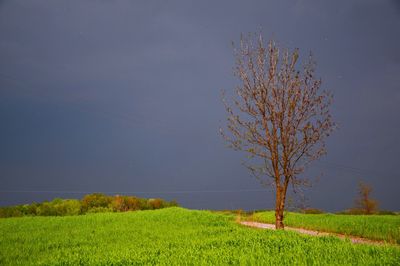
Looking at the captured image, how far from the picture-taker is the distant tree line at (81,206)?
4469 centimetres

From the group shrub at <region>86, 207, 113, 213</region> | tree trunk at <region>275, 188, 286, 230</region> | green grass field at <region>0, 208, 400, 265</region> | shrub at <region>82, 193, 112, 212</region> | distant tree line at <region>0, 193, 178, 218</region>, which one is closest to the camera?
green grass field at <region>0, 208, 400, 265</region>

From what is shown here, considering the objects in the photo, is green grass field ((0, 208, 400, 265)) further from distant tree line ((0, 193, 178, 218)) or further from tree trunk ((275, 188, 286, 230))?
distant tree line ((0, 193, 178, 218))

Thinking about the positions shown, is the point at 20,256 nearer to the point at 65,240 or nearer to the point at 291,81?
the point at 65,240

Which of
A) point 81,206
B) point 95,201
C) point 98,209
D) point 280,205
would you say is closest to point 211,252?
point 280,205

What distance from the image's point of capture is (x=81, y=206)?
49.8 metres

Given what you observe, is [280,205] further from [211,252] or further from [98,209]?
[98,209]

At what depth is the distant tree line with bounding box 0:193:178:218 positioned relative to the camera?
44688 mm

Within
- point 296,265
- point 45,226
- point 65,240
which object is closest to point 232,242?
point 296,265

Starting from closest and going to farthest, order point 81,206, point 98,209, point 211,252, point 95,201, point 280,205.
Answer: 1. point 211,252
2. point 280,205
3. point 98,209
4. point 81,206
5. point 95,201

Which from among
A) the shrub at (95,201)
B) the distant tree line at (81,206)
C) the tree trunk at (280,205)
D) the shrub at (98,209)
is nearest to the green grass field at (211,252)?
the tree trunk at (280,205)

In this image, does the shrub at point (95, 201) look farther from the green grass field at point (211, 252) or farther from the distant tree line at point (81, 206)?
the green grass field at point (211, 252)

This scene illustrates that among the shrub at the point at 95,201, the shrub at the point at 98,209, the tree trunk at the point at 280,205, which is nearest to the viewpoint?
the tree trunk at the point at 280,205

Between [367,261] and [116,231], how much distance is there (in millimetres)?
15173

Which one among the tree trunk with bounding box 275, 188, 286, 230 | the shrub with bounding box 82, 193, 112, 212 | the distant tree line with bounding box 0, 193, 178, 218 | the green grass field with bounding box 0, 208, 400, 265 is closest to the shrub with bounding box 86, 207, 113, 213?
the distant tree line with bounding box 0, 193, 178, 218
